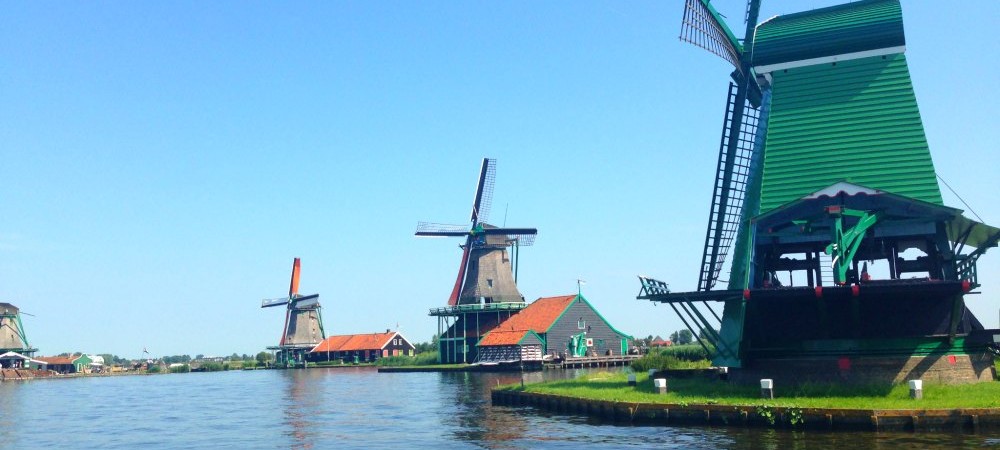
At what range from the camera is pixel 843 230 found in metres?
25.8

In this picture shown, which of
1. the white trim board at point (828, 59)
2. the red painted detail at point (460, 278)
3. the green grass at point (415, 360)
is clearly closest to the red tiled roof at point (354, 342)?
the green grass at point (415, 360)

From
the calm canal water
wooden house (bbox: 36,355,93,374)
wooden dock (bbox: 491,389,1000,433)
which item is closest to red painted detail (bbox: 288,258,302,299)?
wooden house (bbox: 36,355,93,374)

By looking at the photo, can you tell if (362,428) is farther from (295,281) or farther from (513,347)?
(295,281)

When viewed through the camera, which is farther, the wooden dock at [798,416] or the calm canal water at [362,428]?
the calm canal water at [362,428]

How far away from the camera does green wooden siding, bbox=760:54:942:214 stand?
2580 centimetres

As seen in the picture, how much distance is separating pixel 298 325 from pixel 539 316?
46014mm

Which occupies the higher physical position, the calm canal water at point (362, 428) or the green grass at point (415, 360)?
the green grass at point (415, 360)

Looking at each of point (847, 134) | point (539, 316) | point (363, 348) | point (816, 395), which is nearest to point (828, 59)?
point (847, 134)

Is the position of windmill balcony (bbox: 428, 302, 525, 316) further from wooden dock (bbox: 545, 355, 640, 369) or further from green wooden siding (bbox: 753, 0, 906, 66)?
green wooden siding (bbox: 753, 0, 906, 66)

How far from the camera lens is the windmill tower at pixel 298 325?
10856 centimetres

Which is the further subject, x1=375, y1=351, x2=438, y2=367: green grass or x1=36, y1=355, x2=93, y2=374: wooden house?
x1=36, y1=355, x2=93, y2=374: wooden house

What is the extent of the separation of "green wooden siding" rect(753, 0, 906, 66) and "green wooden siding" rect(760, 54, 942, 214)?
1.62 feet

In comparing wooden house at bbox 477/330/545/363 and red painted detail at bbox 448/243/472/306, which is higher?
red painted detail at bbox 448/243/472/306

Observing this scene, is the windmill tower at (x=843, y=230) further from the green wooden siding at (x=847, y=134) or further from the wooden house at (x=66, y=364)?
the wooden house at (x=66, y=364)
